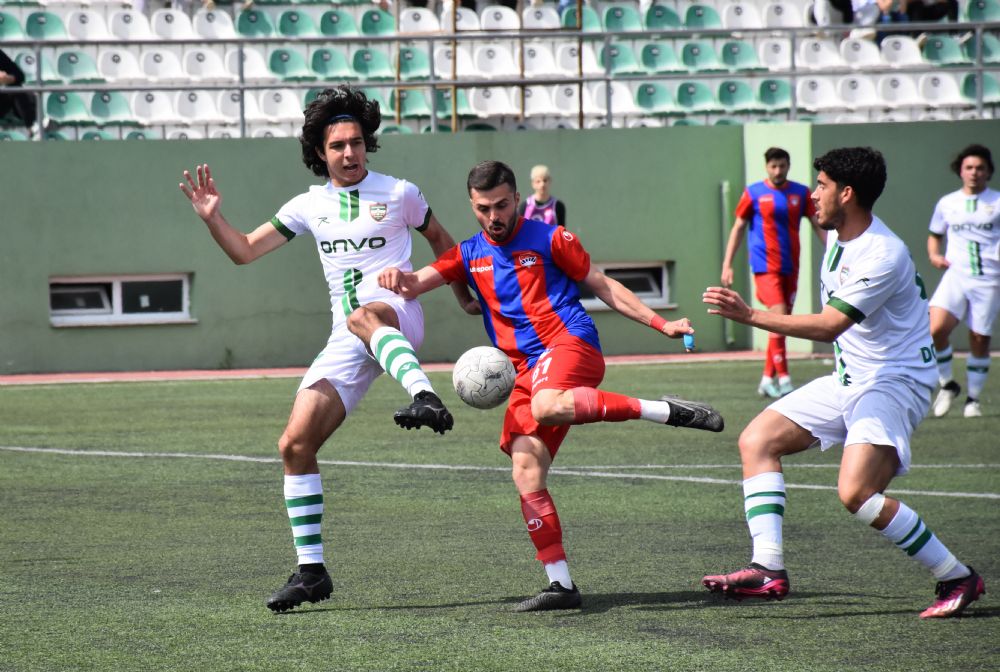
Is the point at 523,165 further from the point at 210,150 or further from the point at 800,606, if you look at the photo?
the point at 800,606

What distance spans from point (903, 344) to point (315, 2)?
1849cm

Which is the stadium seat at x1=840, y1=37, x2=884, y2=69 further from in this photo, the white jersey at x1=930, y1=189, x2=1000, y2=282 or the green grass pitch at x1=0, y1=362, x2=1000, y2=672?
the green grass pitch at x1=0, y1=362, x2=1000, y2=672

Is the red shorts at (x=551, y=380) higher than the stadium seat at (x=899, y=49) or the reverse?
the reverse

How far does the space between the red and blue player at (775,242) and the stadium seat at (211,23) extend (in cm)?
1050

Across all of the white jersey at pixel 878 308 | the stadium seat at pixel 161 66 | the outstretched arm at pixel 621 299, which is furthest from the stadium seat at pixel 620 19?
the white jersey at pixel 878 308

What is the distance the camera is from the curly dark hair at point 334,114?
7.29 meters

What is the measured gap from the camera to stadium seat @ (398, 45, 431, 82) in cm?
2264

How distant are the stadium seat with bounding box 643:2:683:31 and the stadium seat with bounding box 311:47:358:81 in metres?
4.92

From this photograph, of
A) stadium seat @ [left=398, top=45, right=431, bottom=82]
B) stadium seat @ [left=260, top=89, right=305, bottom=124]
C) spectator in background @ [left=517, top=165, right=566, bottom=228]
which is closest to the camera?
spectator in background @ [left=517, top=165, right=566, bottom=228]

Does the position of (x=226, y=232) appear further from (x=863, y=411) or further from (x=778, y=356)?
(x=778, y=356)

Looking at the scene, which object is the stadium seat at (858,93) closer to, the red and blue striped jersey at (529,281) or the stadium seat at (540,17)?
the stadium seat at (540,17)

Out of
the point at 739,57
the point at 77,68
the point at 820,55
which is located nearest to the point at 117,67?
the point at 77,68

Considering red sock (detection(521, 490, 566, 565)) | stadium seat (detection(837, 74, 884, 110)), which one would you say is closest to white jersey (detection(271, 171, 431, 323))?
red sock (detection(521, 490, 566, 565))

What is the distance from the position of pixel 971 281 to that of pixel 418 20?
11723mm
